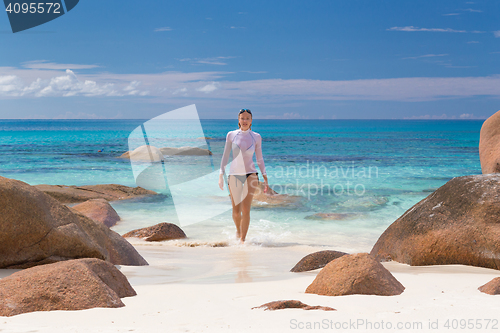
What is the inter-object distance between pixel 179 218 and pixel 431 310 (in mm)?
7089

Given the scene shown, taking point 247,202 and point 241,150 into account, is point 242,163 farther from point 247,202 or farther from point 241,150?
point 247,202

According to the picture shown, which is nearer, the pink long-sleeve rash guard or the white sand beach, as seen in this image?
the white sand beach

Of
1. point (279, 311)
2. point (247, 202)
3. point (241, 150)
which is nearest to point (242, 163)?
point (241, 150)

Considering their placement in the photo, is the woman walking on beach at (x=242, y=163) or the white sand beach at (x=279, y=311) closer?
the white sand beach at (x=279, y=311)

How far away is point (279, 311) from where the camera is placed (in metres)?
2.49

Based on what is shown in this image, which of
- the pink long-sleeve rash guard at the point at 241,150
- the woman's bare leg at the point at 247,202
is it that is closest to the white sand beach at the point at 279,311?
the woman's bare leg at the point at 247,202

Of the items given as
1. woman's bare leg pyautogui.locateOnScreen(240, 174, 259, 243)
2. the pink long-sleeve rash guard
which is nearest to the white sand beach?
woman's bare leg pyautogui.locateOnScreen(240, 174, 259, 243)

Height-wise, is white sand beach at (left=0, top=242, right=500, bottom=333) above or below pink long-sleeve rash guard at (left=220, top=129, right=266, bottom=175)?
below

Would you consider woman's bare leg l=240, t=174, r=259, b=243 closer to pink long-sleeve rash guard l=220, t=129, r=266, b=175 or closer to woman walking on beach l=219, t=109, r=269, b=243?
woman walking on beach l=219, t=109, r=269, b=243

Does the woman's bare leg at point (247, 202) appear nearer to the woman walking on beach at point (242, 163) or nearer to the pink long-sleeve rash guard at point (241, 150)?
the woman walking on beach at point (242, 163)

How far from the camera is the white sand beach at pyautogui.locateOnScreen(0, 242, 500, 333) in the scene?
89.0 inches

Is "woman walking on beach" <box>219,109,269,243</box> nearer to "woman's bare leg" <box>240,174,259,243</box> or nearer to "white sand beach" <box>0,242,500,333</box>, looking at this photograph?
"woman's bare leg" <box>240,174,259,243</box>

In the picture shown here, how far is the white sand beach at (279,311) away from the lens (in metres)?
2.26

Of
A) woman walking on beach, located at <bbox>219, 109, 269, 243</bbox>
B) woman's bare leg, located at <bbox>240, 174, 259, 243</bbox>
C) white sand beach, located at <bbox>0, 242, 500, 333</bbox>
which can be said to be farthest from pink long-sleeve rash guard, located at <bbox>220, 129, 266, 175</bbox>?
white sand beach, located at <bbox>0, 242, 500, 333</bbox>
